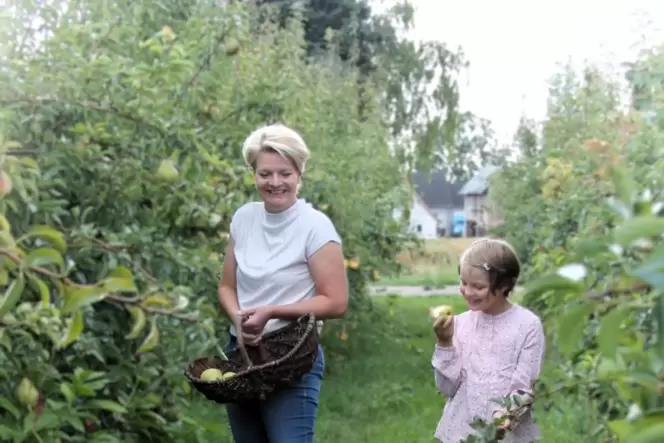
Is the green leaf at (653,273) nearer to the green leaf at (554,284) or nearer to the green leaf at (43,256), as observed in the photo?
the green leaf at (554,284)

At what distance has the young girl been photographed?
272 cm

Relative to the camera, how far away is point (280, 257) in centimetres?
267

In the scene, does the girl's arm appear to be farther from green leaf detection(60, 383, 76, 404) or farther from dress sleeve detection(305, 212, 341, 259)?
green leaf detection(60, 383, 76, 404)

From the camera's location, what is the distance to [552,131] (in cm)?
982

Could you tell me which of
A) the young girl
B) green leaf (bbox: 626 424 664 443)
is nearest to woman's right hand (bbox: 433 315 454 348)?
the young girl

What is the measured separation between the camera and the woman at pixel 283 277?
2.62 meters

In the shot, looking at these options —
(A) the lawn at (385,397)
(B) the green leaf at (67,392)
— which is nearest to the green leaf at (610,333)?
(B) the green leaf at (67,392)

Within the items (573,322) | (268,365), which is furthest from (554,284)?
(268,365)

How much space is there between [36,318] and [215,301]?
1.97 m

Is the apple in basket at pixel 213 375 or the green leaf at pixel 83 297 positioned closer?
the green leaf at pixel 83 297

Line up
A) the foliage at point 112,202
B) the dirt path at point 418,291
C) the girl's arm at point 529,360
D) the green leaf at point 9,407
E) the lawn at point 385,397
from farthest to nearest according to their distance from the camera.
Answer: the dirt path at point 418,291, the lawn at point 385,397, the girl's arm at point 529,360, the foliage at point 112,202, the green leaf at point 9,407

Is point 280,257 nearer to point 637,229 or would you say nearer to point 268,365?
point 268,365

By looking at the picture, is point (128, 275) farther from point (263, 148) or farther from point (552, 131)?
point (552, 131)

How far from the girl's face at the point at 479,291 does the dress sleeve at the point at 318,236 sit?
0.40 metres
